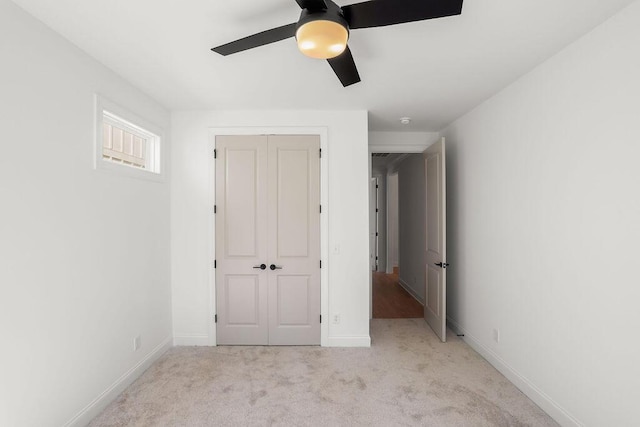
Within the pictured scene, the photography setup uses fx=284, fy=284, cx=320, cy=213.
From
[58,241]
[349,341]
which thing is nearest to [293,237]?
[349,341]

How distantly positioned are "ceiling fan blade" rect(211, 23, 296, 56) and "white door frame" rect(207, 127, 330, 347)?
1.50 m

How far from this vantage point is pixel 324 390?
2.26 meters

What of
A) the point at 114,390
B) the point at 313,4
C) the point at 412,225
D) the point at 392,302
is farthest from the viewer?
the point at 412,225

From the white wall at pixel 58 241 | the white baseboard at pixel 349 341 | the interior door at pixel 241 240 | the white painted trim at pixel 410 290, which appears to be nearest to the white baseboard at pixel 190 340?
the interior door at pixel 241 240

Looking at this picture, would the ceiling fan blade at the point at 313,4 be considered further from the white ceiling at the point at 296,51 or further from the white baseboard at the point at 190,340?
the white baseboard at the point at 190,340

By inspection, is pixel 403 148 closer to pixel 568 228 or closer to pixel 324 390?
pixel 568 228

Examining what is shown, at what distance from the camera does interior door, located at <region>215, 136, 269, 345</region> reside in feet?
9.93

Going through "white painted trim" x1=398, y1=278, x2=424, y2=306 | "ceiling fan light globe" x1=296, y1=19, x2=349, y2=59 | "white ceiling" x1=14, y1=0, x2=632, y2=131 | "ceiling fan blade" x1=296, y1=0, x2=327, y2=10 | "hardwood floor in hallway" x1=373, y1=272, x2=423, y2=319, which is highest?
"white ceiling" x1=14, y1=0, x2=632, y2=131

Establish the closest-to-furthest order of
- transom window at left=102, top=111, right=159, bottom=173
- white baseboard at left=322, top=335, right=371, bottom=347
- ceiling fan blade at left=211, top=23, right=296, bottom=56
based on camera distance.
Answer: ceiling fan blade at left=211, top=23, right=296, bottom=56, transom window at left=102, top=111, right=159, bottom=173, white baseboard at left=322, top=335, right=371, bottom=347

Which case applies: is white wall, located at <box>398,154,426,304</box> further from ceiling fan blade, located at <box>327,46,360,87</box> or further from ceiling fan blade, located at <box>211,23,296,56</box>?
ceiling fan blade, located at <box>211,23,296,56</box>

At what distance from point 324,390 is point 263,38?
245 centimetres

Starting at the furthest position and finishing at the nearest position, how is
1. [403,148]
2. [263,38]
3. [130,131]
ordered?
1. [403,148]
2. [130,131]
3. [263,38]

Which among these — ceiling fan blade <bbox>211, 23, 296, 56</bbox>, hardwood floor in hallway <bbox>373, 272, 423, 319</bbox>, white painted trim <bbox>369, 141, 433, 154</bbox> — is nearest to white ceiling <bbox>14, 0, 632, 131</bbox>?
ceiling fan blade <bbox>211, 23, 296, 56</bbox>

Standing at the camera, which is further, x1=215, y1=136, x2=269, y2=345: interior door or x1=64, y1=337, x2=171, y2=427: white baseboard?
x1=215, y1=136, x2=269, y2=345: interior door
